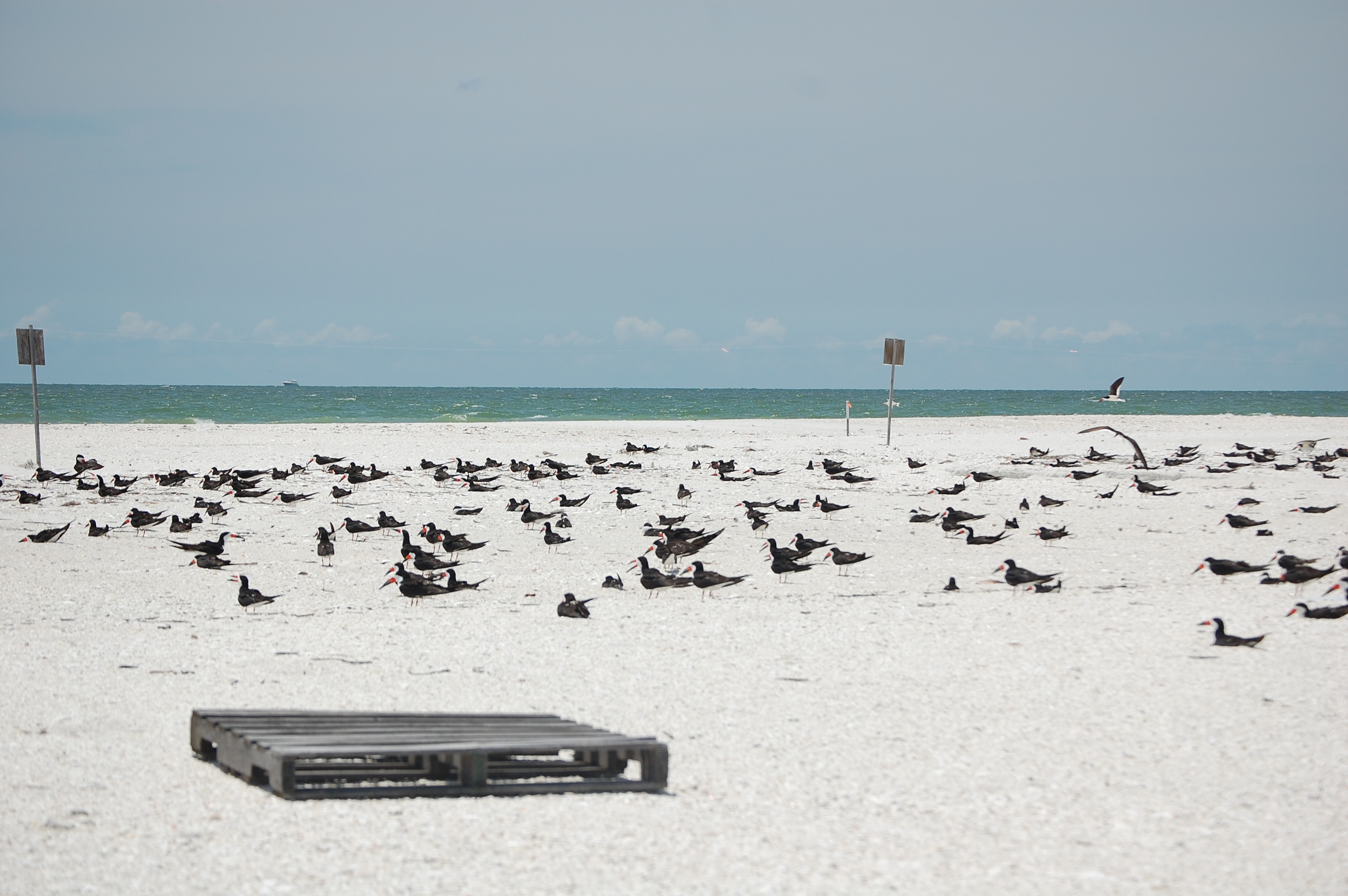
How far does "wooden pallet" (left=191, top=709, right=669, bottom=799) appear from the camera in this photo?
586cm

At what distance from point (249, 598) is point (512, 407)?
6736cm

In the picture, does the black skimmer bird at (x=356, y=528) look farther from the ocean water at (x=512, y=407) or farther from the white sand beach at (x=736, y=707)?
the ocean water at (x=512, y=407)

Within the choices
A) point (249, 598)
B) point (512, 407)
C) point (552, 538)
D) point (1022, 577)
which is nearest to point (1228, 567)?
point (1022, 577)

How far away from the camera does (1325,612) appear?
10320 millimetres

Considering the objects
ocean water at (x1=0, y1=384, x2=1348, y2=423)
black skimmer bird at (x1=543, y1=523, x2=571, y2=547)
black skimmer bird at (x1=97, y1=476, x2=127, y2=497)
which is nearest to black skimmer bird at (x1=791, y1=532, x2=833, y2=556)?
black skimmer bird at (x1=543, y1=523, x2=571, y2=547)

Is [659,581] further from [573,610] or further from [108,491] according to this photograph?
[108,491]

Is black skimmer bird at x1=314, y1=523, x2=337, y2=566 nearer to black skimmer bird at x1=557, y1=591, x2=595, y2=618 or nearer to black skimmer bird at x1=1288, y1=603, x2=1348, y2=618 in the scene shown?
black skimmer bird at x1=557, y1=591, x2=595, y2=618

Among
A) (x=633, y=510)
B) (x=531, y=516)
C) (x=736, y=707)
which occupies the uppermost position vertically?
(x=531, y=516)

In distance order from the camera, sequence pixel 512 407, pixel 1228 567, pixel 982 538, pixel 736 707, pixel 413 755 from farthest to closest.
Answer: pixel 512 407
pixel 982 538
pixel 1228 567
pixel 736 707
pixel 413 755

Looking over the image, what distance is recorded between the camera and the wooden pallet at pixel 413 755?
5863 mm

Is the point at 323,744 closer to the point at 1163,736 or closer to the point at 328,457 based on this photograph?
the point at 1163,736

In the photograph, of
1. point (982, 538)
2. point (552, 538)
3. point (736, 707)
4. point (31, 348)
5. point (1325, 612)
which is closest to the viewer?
point (736, 707)

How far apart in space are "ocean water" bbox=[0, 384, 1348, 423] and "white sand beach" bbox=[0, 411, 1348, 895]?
41.7 meters

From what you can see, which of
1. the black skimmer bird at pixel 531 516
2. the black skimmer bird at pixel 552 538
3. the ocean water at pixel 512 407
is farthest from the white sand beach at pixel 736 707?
the ocean water at pixel 512 407
